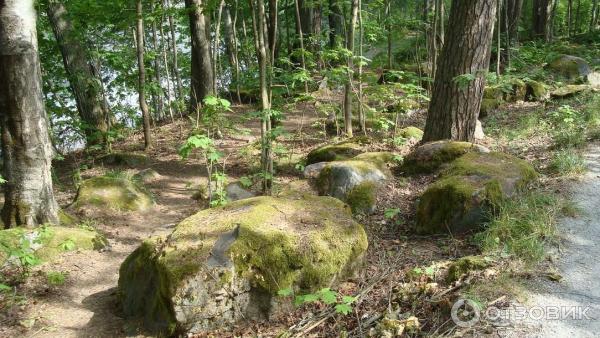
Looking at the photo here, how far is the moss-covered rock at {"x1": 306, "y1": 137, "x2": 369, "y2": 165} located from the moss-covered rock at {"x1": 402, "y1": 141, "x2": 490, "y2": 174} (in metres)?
1.25

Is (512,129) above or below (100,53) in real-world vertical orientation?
below

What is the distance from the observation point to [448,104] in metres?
6.72

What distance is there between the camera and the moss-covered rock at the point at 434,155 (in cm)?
620

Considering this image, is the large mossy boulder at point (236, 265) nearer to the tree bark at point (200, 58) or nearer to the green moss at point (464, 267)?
the green moss at point (464, 267)

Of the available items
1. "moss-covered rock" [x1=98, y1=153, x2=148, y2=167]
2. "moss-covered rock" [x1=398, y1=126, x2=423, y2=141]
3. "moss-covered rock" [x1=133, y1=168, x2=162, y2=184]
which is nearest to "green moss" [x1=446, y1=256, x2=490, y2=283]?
"moss-covered rock" [x1=398, y1=126, x2=423, y2=141]

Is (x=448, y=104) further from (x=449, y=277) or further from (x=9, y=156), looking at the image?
(x=9, y=156)

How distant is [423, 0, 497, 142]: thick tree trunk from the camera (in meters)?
6.40

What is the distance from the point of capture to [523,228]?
13.1ft

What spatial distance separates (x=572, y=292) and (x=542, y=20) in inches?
716

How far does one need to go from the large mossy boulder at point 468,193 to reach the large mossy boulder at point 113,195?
4.83 metres

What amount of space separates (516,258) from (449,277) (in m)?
0.64

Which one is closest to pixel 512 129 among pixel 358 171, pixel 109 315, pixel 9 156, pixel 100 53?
pixel 358 171

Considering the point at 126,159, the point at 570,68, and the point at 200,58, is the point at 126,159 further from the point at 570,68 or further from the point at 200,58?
the point at 570,68

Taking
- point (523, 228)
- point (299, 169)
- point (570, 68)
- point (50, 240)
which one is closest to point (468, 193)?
point (523, 228)
